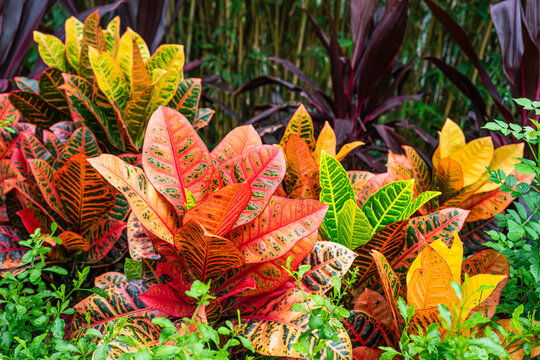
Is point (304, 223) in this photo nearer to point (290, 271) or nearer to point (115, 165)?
point (290, 271)

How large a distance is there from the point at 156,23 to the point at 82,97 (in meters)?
0.87

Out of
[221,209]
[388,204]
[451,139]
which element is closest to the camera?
[221,209]

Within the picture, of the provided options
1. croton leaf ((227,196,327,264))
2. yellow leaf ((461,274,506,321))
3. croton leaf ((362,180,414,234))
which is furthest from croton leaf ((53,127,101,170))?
yellow leaf ((461,274,506,321))

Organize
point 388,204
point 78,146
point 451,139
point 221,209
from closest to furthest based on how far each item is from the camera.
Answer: point 221,209 → point 388,204 → point 78,146 → point 451,139

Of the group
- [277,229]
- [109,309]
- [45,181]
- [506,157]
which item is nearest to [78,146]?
[45,181]

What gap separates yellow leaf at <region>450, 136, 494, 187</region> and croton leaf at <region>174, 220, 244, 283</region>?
0.50 metres

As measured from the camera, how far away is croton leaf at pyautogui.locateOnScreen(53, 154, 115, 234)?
0.61 meters

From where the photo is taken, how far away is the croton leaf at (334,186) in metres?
0.57

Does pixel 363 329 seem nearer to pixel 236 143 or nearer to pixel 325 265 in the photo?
pixel 325 265

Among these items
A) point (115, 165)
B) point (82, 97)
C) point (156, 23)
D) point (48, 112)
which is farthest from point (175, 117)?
point (156, 23)

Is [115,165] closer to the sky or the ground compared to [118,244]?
closer to the sky

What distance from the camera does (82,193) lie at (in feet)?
2.07

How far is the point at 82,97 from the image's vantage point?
2.44 feet

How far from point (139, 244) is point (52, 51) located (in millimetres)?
533
